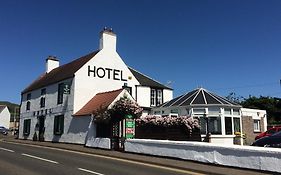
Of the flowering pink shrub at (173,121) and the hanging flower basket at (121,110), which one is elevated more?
the hanging flower basket at (121,110)

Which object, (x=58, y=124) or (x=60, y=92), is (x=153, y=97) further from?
(x=58, y=124)

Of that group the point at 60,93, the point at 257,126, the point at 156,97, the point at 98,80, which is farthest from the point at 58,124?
the point at 257,126

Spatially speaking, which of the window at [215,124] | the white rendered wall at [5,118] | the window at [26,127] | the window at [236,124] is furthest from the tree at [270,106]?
the white rendered wall at [5,118]

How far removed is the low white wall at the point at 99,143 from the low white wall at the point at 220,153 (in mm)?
4131

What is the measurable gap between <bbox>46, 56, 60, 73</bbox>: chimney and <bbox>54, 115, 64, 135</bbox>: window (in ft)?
36.1

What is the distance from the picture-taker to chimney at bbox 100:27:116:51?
3241cm

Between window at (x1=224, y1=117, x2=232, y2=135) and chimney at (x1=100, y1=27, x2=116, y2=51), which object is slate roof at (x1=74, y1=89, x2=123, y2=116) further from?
window at (x1=224, y1=117, x2=232, y2=135)

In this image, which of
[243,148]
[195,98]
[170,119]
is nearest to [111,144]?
[170,119]

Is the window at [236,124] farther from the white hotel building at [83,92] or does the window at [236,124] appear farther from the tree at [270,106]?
the tree at [270,106]

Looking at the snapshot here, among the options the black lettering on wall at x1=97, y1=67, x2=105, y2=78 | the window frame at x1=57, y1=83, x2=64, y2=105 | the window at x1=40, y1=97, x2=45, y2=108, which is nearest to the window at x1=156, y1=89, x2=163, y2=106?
the black lettering on wall at x1=97, y1=67, x2=105, y2=78

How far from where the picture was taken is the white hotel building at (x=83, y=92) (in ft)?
96.9

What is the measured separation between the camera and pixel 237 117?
27.8 m

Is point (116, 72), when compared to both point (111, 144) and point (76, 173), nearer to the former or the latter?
point (111, 144)

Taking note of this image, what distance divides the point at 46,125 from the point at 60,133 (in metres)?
→ 3.92
